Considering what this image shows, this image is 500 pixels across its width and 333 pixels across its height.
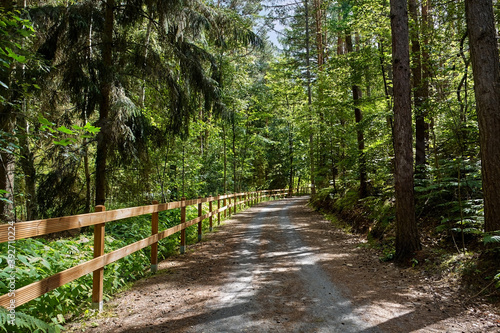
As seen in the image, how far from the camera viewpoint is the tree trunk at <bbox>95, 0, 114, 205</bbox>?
6434 millimetres

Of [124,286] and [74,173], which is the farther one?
[74,173]

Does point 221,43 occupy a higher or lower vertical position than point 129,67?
higher

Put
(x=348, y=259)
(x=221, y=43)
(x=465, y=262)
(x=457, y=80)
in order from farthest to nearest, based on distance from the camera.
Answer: (x=457, y=80)
(x=221, y=43)
(x=348, y=259)
(x=465, y=262)

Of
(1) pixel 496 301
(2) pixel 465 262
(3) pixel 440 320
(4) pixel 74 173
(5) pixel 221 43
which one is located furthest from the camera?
(5) pixel 221 43

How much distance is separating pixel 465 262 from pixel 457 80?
304 inches

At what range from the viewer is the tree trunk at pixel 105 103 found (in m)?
6.43

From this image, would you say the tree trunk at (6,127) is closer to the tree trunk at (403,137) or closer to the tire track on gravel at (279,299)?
the tire track on gravel at (279,299)

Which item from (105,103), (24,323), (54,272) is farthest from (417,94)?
(24,323)

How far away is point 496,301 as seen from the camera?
147 inches

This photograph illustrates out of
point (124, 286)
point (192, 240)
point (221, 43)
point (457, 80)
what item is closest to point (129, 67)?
point (221, 43)

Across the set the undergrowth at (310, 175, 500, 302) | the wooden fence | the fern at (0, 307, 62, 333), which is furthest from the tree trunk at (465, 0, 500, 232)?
the fern at (0, 307, 62, 333)

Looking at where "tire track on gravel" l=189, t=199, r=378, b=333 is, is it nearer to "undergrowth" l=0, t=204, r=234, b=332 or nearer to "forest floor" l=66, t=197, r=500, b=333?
"forest floor" l=66, t=197, r=500, b=333

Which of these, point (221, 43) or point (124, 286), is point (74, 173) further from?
point (221, 43)

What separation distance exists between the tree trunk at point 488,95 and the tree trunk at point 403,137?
4.10ft
